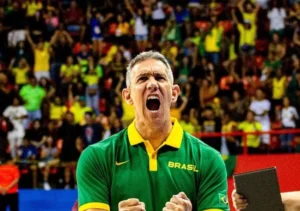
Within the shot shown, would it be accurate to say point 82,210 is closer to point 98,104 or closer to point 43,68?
point 98,104

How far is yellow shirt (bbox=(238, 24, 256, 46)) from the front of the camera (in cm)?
1998

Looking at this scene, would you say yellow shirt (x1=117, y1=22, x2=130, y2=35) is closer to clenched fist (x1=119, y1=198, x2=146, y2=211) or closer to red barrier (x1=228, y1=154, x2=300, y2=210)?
red barrier (x1=228, y1=154, x2=300, y2=210)

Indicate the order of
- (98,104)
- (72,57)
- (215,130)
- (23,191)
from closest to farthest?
(23,191) < (215,130) < (98,104) < (72,57)

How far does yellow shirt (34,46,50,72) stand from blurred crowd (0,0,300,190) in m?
0.03

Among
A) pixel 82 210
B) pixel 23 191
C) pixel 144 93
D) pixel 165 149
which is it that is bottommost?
pixel 23 191

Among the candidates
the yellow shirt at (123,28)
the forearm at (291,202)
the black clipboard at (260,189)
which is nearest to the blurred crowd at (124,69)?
the yellow shirt at (123,28)

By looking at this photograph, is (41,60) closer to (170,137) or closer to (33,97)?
(33,97)

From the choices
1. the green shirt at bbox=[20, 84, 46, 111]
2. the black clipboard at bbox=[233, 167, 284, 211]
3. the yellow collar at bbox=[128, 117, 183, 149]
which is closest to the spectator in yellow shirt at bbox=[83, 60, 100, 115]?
the green shirt at bbox=[20, 84, 46, 111]

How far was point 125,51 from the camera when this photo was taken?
19.7m

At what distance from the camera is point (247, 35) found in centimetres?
2011

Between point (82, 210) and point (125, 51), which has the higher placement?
point (125, 51)

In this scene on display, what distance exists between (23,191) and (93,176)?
992 cm

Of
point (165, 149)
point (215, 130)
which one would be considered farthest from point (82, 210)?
point (215, 130)

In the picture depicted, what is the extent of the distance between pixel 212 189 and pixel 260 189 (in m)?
0.32
